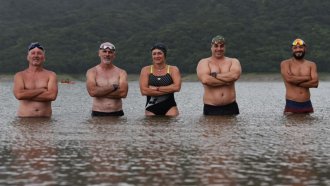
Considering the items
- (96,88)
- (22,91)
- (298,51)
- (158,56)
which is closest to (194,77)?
(298,51)

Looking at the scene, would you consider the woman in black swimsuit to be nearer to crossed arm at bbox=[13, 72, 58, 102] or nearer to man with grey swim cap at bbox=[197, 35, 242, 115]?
man with grey swim cap at bbox=[197, 35, 242, 115]

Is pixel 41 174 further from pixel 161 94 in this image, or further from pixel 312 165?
pixel 161 94

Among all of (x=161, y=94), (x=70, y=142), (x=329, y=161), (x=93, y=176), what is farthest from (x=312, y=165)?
(x=161, y=94)

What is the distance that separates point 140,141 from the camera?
6777mm

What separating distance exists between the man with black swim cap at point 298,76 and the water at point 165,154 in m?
2.81

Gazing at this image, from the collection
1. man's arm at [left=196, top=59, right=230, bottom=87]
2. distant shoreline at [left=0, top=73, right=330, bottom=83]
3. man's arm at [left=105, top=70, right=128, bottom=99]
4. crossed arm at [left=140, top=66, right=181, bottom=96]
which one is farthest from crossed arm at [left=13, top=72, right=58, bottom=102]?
distant shoreline at [left=0, top=73, right=330, bottom=83]

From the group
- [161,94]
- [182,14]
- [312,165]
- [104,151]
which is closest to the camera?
[312,165]

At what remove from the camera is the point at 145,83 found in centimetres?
1089

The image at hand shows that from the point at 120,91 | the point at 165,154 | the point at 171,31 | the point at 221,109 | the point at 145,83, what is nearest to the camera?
the point at 165,154

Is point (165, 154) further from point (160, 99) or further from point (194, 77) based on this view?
point (194, 77)

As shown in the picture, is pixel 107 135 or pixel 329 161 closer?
pixel 329 161

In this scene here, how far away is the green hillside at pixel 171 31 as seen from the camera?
125 m

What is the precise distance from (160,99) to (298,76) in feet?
9.13

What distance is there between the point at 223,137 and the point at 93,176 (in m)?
2.73
